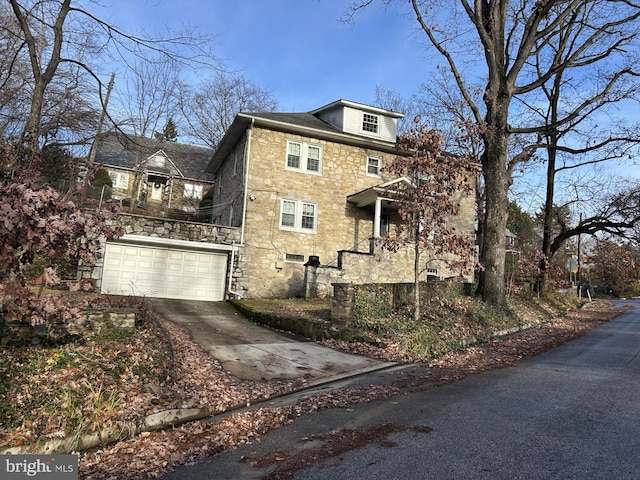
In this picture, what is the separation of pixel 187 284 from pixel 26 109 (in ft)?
27.9

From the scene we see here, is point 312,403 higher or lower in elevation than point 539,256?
lower

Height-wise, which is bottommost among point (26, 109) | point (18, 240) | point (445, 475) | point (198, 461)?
point (198, 461)

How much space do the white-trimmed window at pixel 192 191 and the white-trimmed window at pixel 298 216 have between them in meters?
16.9

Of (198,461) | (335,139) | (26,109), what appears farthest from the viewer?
(335,139)

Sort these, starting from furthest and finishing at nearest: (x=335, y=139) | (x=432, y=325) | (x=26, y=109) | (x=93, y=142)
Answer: (x=93, y=142) → (x=335, y=139) → (x=26, y=109) → (x=432, y=325)

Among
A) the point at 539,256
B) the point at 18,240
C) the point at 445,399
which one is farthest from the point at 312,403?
the point at 539,256

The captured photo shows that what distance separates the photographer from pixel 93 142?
21.1 m

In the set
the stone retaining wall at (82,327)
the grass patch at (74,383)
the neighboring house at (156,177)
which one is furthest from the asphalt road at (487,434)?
the neighboring house at (156,177)

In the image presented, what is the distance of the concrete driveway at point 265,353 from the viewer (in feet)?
23.7

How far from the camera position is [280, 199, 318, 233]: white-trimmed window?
17.9 metres

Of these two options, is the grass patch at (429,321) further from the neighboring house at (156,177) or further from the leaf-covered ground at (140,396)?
the neighboring house at (156,177)

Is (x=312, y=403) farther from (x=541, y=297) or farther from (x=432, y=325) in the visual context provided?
(x=541, y=297)

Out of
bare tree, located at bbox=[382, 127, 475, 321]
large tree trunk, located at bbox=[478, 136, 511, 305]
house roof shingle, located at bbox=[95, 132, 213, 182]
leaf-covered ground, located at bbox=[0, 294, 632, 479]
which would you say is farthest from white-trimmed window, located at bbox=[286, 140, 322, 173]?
house roof shingle, located at bbox=[95, 132, 213, 182]

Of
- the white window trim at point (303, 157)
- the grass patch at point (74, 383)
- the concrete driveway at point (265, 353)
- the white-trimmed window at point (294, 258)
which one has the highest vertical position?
the white window trim at point (303, 157)
